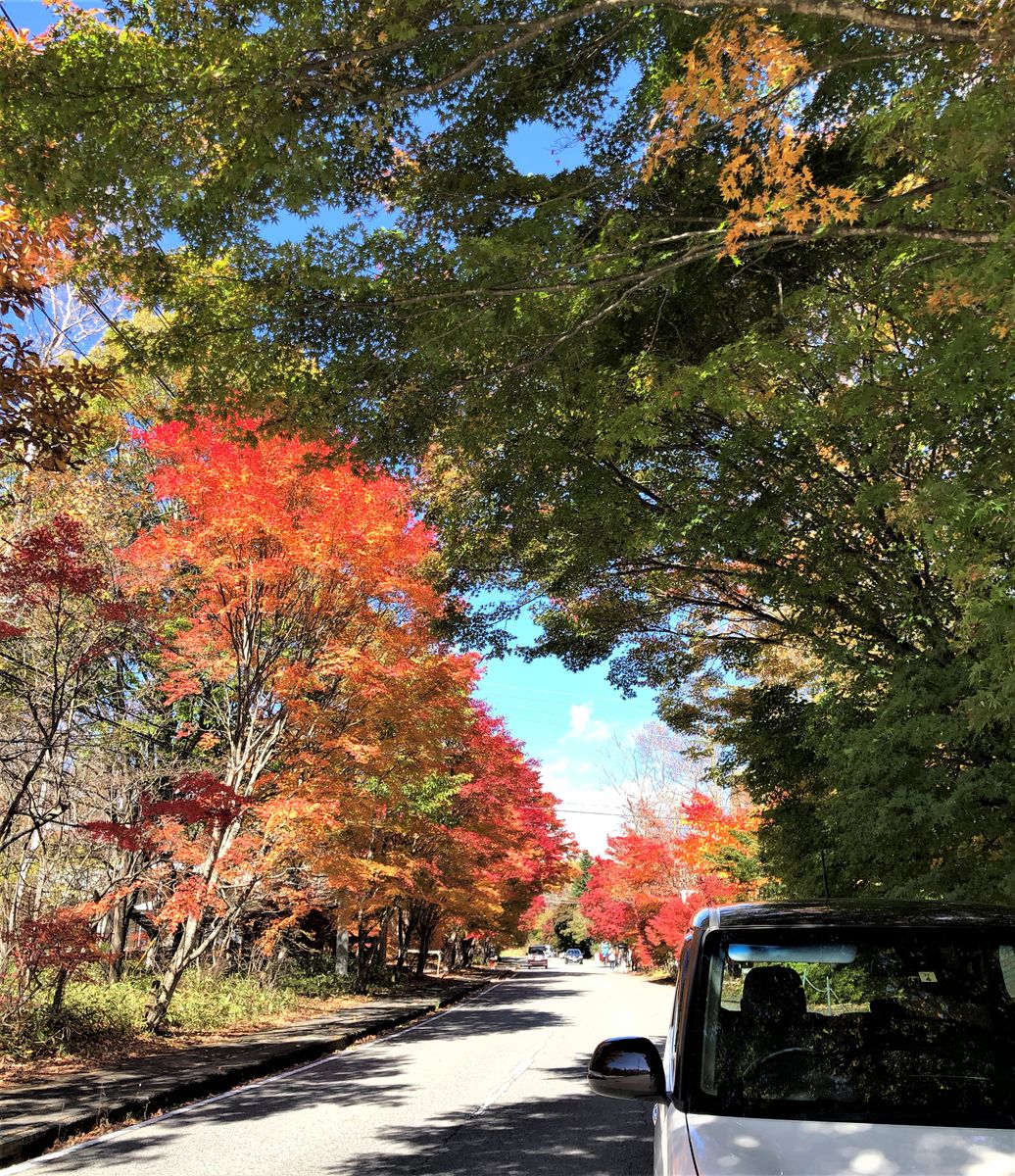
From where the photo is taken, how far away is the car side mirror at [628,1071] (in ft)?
9.05

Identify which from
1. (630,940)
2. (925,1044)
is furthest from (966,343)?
(630,940)

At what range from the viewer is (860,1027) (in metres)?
2.74

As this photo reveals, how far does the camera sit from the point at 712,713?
1620 cm

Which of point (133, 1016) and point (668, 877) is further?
point (668, 877)

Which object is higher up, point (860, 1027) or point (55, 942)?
point (55, 942)

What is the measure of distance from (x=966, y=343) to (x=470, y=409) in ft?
15.2

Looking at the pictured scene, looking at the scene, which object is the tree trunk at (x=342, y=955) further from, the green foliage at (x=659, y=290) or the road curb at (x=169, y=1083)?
the green foliage at (x=659, y=290)

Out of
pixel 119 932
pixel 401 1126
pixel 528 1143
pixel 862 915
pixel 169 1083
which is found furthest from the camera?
pixel 119 932

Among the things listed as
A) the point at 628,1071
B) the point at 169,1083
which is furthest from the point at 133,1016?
the point at 628,1071

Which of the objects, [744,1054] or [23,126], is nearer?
[744,1054]

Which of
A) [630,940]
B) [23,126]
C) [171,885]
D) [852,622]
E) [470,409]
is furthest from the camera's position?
[630,940]

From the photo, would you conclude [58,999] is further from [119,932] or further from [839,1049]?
[839,1049]

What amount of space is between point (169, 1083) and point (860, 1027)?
869 centimetres

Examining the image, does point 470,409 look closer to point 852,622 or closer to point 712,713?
point 852,622
